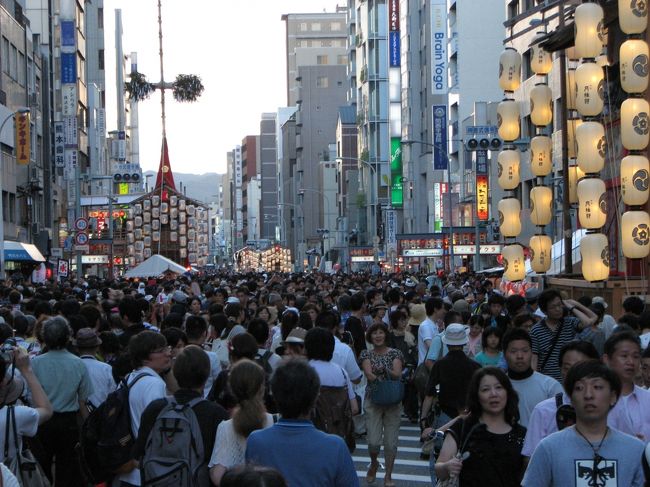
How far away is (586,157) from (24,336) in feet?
43.6

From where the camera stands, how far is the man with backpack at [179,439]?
6.29m

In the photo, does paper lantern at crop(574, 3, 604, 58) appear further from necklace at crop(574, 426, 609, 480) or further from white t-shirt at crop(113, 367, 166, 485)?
necklace at crop(574, 426, 609, 480)

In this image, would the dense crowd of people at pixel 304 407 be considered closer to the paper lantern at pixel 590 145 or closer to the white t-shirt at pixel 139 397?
the white t-shirt at pixel 139 397

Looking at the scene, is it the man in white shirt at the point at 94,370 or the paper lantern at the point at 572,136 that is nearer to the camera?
the man in white shirt at the point at 94,370

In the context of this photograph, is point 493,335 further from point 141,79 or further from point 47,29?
point 141,79

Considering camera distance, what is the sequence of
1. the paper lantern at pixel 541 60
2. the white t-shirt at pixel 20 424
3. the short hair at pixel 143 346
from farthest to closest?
1. the paper lantern at pixel 541 60
2. the short hair at pixel 143 346
3. the white t-shirt at pixel 20 424

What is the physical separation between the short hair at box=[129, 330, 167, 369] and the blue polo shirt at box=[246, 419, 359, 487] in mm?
2229

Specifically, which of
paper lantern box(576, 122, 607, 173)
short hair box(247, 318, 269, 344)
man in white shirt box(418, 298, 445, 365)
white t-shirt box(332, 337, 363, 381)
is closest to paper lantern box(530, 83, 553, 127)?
paper lantern box(576, 122, 607, 173)

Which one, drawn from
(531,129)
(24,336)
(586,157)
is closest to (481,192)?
(531,129)

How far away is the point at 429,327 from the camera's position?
13852 mm

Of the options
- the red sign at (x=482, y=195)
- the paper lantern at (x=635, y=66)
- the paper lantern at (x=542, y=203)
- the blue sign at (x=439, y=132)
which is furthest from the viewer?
the blue sign at (x=439, y=132)

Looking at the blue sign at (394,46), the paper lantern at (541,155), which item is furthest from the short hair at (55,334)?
the blue sign at (394,46)

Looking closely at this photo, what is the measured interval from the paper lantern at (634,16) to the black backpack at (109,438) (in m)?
16.4

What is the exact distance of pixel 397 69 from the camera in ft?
300
